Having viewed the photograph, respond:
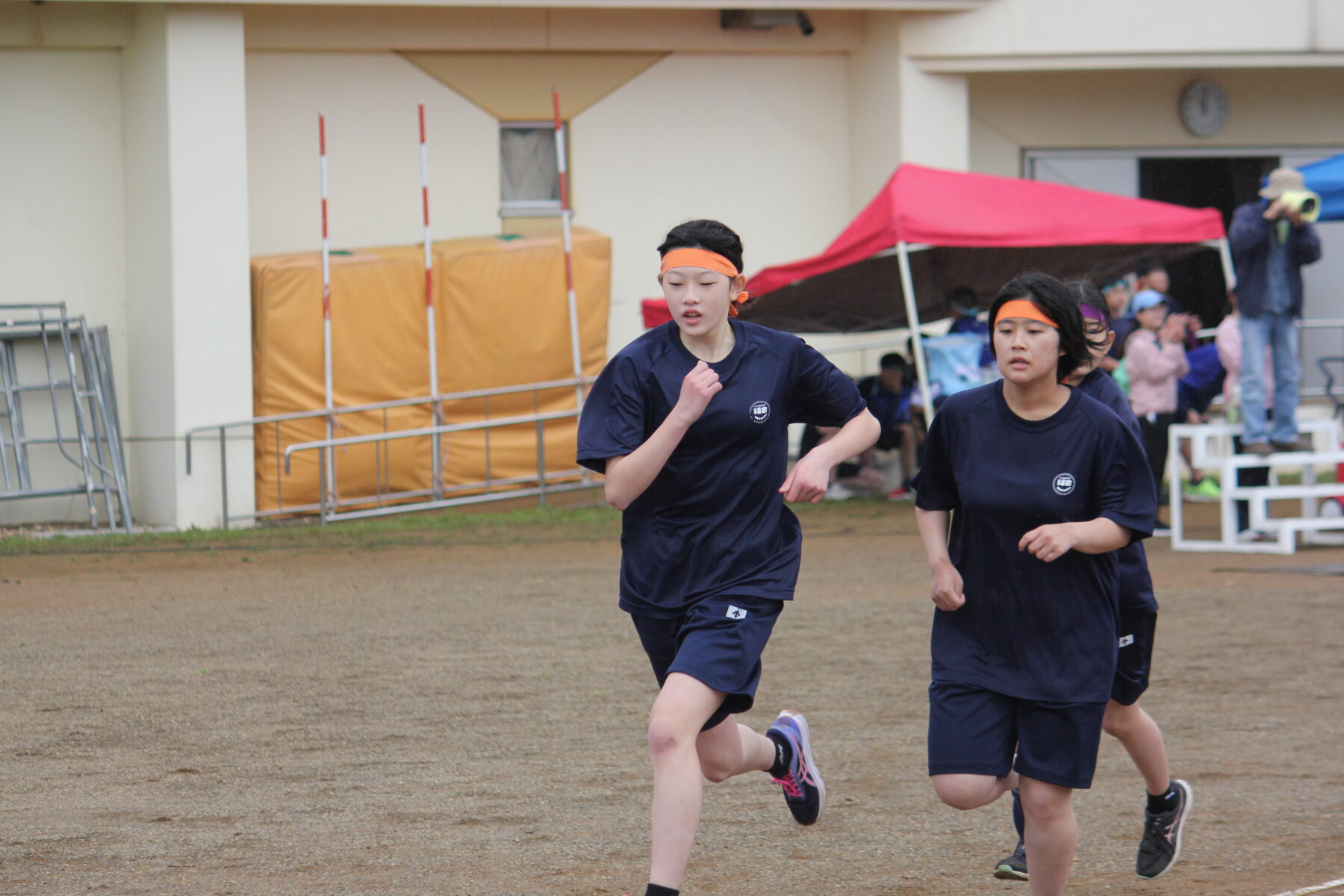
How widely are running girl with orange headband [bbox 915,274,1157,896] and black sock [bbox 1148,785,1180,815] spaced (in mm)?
744

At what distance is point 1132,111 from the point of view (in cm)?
1817

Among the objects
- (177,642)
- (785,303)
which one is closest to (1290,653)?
(177,642)

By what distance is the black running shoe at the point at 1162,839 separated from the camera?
445 centimetres

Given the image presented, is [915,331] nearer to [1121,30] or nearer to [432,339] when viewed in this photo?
[432,339]

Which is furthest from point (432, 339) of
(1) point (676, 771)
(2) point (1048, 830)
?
(2) point (1048, 830)

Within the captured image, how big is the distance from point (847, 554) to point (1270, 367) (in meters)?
3.39

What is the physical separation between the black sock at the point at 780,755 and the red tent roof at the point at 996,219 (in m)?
8.61

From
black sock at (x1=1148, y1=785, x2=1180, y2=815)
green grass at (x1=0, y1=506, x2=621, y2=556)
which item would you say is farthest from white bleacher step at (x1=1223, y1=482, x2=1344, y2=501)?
black sock at (x1=1148, y1=785, x2=1180, y2=815)

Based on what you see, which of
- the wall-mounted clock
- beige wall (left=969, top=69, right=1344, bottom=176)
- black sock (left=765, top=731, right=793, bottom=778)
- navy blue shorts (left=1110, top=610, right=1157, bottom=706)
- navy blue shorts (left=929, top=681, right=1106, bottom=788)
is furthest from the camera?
the wall-mounted clock

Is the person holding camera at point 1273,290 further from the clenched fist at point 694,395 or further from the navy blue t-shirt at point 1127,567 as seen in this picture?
the clenched fist at point 694,395

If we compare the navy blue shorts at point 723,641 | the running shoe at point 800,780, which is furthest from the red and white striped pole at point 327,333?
the navy blue shorts at point 723,641

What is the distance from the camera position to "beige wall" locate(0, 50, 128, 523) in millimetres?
14617

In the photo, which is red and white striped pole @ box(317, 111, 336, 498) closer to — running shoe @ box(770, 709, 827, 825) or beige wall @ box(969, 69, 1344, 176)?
beige wall @ box(969, 69, 1344, 176)

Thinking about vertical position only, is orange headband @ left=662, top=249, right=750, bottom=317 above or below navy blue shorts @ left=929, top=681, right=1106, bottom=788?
above
